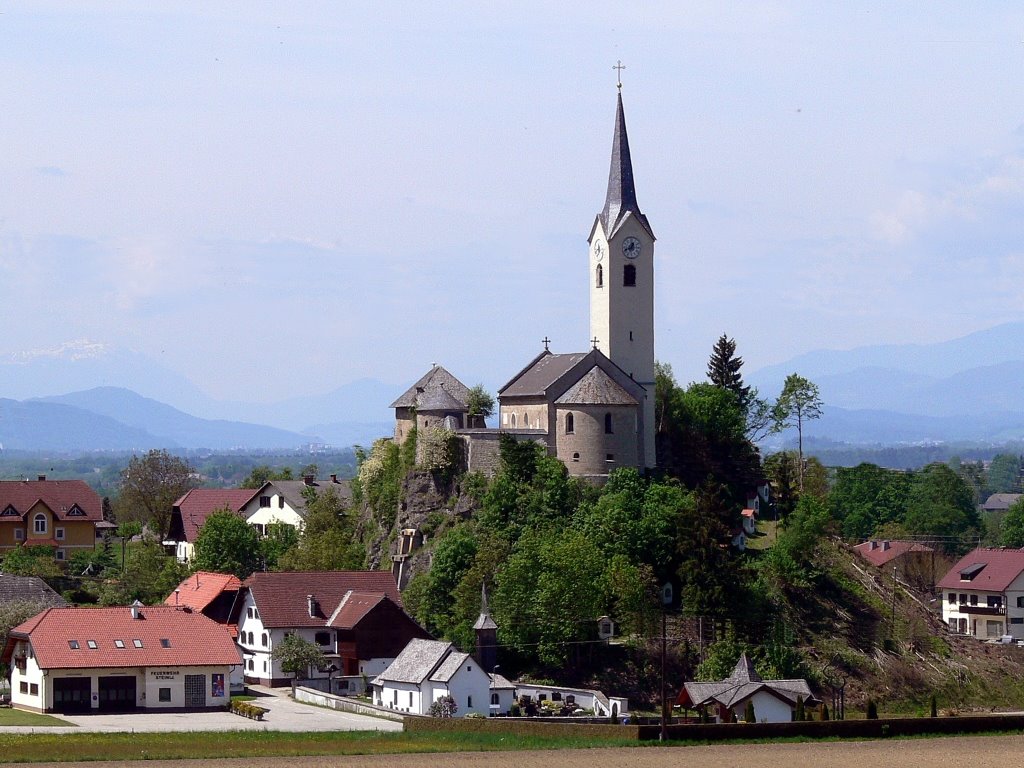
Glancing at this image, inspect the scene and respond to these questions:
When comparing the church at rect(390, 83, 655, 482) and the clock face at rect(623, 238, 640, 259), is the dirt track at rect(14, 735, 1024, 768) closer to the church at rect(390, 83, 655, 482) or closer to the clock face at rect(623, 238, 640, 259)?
the church at rect(390, 83, 655, 482)

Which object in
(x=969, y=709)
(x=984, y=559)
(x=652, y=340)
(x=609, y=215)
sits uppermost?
(x=609, y=215)

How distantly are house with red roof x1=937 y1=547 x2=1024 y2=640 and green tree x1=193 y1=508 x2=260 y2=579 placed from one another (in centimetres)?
3872

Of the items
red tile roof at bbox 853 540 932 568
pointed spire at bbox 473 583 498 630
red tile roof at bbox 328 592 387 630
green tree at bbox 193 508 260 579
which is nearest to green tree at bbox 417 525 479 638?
red tile roof at bbox 328 592 387 630

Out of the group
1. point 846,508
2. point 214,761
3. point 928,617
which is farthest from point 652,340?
point 846,508

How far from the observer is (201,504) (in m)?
114

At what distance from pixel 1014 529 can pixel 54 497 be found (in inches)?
2825

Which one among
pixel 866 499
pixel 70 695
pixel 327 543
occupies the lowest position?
pixel 70 695

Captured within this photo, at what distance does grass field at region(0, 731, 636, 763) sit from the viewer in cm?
5400

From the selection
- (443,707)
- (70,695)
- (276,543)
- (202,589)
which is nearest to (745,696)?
(443,707)

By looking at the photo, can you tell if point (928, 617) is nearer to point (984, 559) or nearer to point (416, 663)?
point (984, 559)

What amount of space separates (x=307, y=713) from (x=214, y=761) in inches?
646

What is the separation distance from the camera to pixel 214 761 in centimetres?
5244

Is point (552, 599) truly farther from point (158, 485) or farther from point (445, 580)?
point (158, 485)

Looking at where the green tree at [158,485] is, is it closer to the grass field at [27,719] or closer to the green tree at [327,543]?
the green tree at [327,543]
